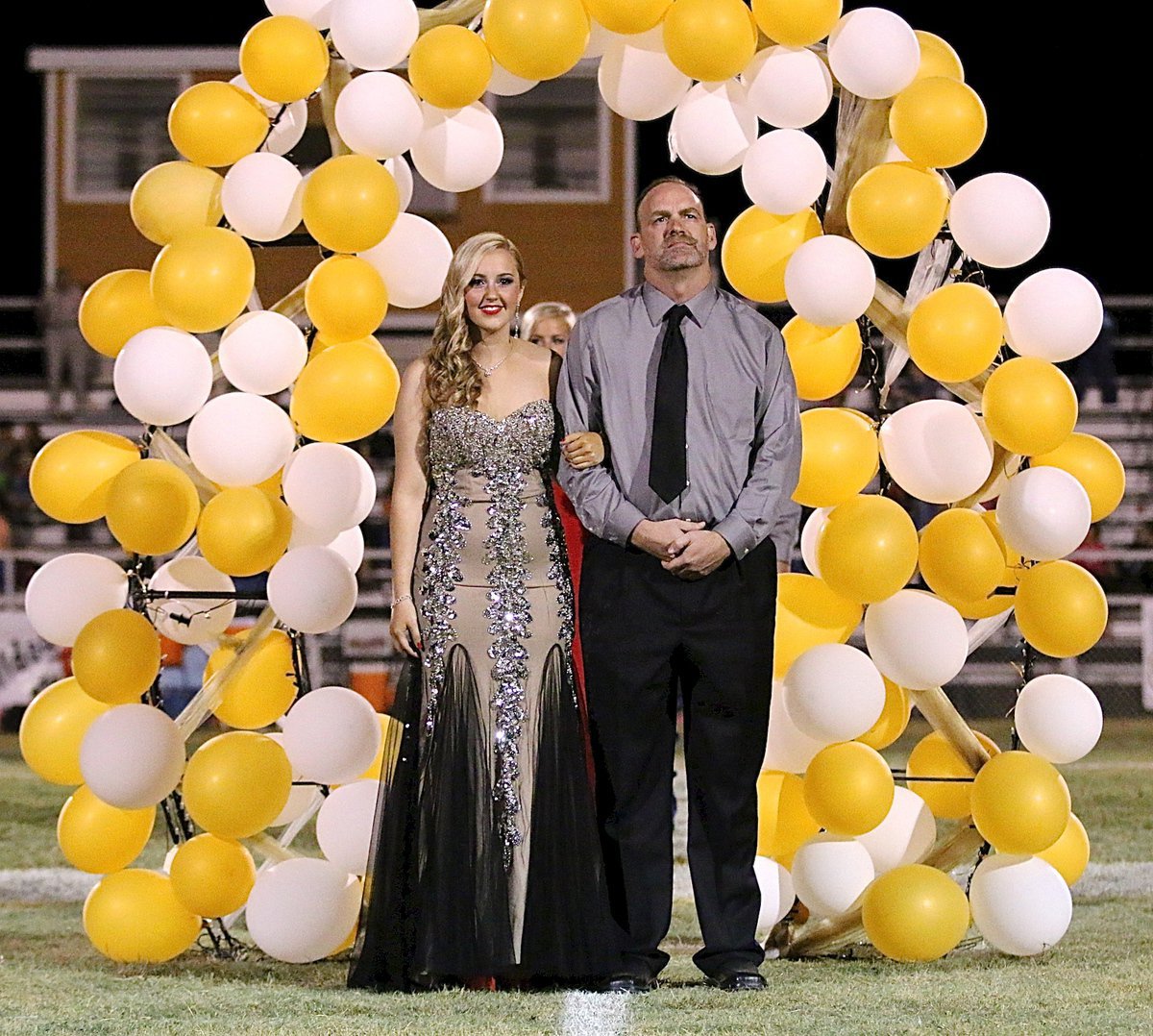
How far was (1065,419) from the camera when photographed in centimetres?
489

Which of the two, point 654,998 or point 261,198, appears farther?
point 261,198

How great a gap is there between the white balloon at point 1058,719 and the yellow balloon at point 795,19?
174cm

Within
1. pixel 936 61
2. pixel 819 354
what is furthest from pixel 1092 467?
pixel 936 61

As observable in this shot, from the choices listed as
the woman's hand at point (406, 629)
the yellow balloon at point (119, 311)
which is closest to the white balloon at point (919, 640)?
→ the woman's hand at point (406, 629)

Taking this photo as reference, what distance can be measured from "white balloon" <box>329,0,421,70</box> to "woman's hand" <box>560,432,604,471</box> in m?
1.14

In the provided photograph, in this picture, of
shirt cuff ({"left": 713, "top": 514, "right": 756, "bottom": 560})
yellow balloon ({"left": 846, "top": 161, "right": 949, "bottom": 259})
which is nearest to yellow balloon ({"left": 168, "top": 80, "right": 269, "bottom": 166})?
yellow balloon ({"left": 846, "top": 161, "right": 949, "bottom": 259})

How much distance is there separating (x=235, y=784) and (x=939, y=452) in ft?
6.37

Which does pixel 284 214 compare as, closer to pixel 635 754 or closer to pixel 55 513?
pixel 55 513

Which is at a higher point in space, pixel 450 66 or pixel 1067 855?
pixel 450 66

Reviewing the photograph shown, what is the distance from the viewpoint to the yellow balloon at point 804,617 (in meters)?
5.15

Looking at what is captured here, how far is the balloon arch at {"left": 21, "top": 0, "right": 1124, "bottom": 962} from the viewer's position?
193 inches

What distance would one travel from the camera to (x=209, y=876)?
498 cm

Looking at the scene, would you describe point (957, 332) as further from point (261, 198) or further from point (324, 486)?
point (261, 198)

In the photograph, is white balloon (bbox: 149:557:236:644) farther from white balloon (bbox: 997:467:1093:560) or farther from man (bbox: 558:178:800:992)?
white balloon (bbox: 997:467:1093:560)
